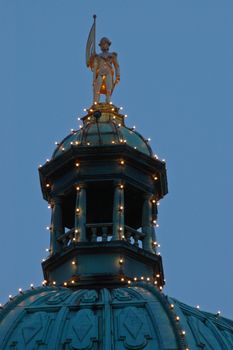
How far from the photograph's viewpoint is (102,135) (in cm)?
5594

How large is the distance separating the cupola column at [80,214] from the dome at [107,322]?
393cm

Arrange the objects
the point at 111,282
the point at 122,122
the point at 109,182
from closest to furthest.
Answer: the point at 111,282
the point at 109,182
the point at 122,122

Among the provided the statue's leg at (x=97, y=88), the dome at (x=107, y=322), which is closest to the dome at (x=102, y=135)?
the statue's leg at (x=97, y=88)

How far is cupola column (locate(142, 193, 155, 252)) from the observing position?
176ft

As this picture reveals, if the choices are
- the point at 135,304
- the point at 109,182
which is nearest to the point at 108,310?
the point at 135,304

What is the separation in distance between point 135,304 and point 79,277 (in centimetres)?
462

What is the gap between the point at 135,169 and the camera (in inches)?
2183

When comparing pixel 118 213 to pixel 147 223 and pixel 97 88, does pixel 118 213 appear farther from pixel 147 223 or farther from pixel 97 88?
pixel 97 88

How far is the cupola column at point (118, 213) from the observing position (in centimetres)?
5247

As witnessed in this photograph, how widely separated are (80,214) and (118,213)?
4.72ft

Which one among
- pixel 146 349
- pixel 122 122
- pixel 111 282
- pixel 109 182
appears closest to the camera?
pixel 146 349

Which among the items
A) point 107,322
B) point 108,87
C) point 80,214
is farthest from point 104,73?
point 107,322

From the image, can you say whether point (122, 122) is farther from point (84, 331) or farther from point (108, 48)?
point (84, 331)

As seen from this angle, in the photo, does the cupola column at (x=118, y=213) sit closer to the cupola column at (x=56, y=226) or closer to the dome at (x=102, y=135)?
the dome at (x=102, y=135)
